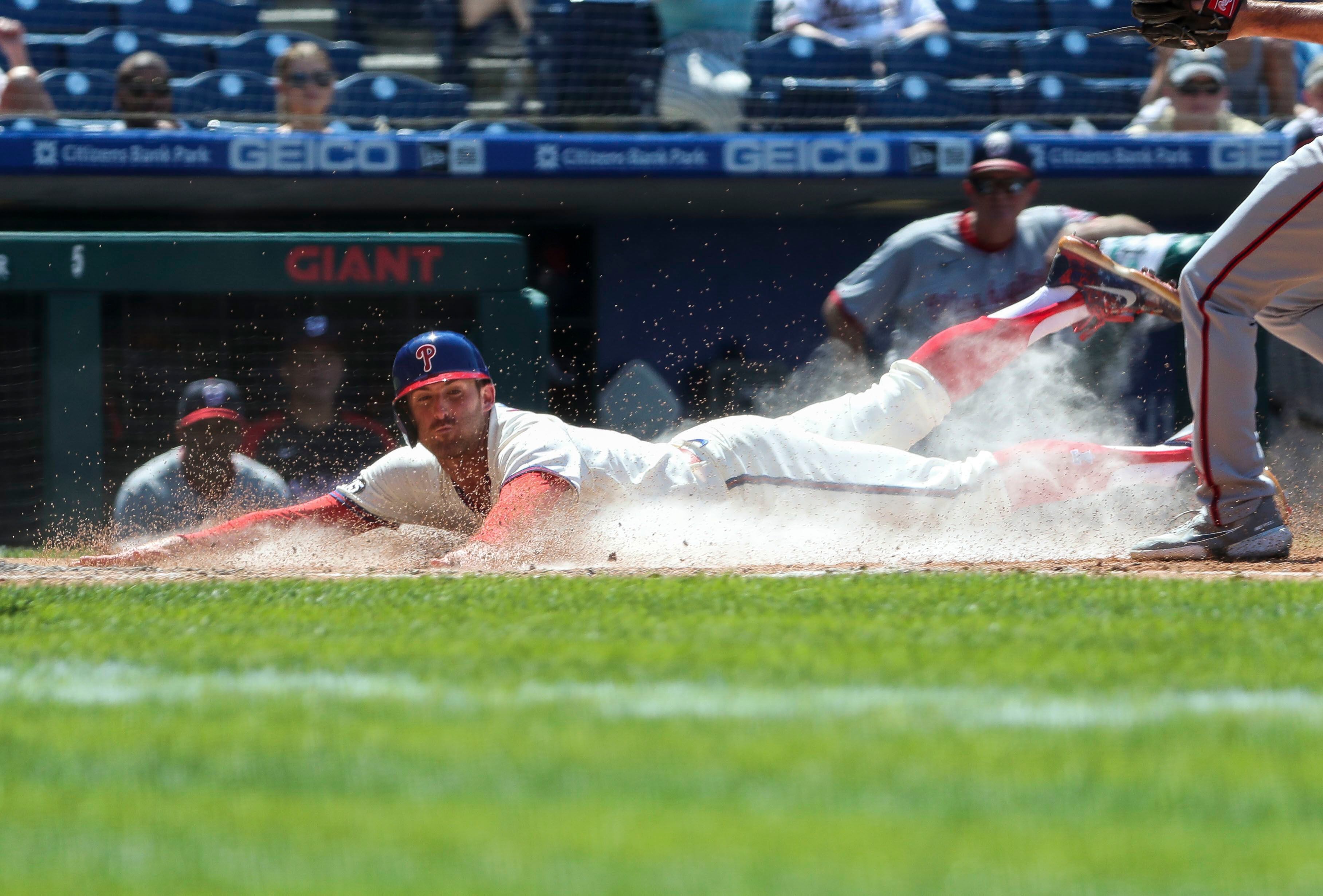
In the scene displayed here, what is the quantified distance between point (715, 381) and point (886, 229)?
123 centimetres

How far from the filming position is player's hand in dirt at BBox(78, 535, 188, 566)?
4.05 meters

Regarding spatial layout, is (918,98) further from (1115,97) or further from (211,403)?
(211,403)

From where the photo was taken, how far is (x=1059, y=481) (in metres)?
4.57

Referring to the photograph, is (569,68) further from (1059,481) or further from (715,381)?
Result: (1059,481)

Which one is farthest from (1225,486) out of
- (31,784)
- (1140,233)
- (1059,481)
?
(31,784)

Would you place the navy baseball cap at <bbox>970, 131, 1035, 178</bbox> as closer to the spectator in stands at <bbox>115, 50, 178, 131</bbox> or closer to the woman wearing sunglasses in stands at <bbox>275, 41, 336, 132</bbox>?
the woman wearing sunglasses in stands at <bbox>275, 41, 336, 132</bbox>

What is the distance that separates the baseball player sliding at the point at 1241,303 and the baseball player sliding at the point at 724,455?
76cm

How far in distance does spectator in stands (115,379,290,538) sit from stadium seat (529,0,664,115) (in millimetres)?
2485

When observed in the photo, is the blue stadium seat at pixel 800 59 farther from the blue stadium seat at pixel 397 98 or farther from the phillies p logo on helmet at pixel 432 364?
the phillies p logo on helmet at pixel 432 364

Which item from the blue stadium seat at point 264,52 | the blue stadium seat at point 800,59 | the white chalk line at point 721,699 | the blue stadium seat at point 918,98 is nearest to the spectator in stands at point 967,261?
the blue stadium seat at point 918,98

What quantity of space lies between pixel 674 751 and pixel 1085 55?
7.03 m

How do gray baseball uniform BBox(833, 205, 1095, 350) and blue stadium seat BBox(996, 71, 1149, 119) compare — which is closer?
gray baseball uniform BBox(833, 205, 1095, 350)

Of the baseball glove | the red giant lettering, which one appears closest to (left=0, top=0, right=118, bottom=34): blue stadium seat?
the red giant lettering

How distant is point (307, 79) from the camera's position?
6844mm
